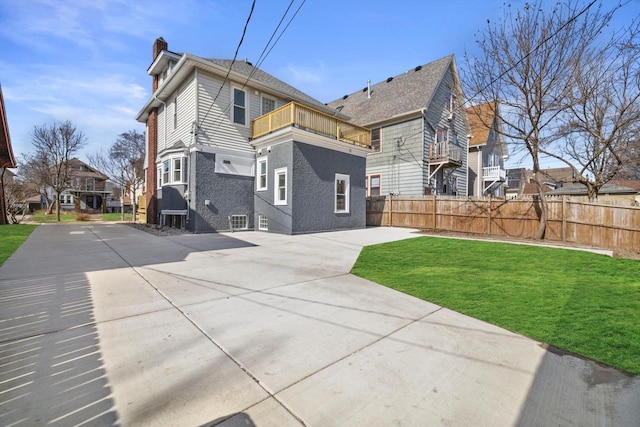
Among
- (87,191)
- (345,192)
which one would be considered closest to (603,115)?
(345,192)

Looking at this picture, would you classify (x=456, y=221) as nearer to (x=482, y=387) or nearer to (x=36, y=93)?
(x=482, y=387)

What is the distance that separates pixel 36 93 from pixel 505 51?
705 inches

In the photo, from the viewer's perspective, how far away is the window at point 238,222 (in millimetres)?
12172

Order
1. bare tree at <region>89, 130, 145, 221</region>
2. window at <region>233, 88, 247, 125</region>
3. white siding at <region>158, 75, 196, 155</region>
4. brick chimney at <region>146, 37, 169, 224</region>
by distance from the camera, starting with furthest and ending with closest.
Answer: bare tree at <region>89, 130, 145, 221</region>, brick chimney at <region>146, 37, 169, 224</region>, window at <region>233, 88, 247, 125</region>, white siding at <region>158, 75, 196, 155</region>

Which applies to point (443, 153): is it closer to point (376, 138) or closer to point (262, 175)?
point (376, 138)

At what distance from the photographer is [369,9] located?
6.85 m

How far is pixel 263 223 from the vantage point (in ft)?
40.8

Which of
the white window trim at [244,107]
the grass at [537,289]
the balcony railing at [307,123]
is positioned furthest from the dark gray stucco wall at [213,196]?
the grass at [537,289]

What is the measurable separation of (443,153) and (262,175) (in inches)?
423

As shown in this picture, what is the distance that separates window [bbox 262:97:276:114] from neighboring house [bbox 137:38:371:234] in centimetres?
5

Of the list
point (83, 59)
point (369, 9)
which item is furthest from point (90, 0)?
point (369, 9)

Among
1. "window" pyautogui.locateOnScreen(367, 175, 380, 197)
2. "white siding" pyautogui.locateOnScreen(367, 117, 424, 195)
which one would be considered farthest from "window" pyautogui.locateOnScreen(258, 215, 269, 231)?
"white siding" pyautogui.locateOnScreen(367, 117, 424, 195)

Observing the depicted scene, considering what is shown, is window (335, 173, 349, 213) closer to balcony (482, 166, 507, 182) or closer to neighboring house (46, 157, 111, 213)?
balcony (482, 166, 507, 182)

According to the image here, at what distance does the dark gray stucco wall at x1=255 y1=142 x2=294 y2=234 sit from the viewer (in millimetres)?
10977
